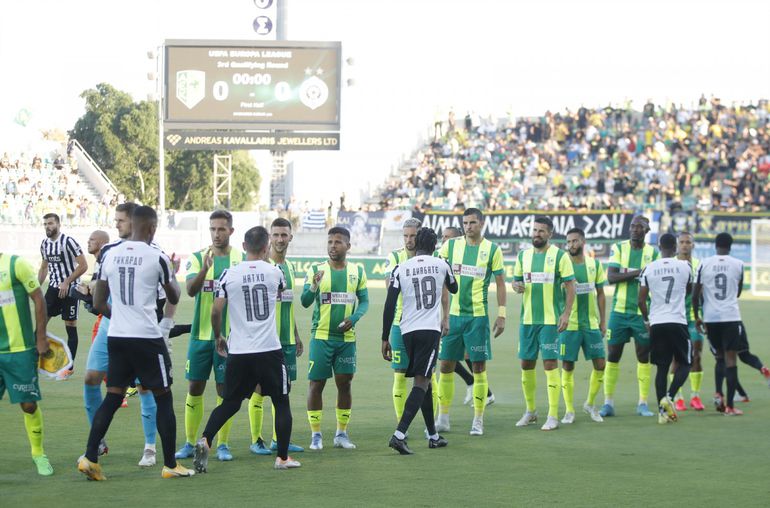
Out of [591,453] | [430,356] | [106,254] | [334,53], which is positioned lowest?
[591,453]

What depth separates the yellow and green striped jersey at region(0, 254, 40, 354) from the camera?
29.0 feet

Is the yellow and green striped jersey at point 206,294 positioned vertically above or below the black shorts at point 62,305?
above

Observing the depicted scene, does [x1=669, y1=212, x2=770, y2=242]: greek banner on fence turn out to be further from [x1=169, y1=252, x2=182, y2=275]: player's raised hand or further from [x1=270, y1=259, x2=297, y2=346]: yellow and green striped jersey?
[x1=270, y1=259, x2=297, y2=346]: yellow and green striped jersey

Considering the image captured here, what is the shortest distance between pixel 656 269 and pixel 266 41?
99.5 feet

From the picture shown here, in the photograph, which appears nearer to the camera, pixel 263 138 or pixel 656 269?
pixel 656 269

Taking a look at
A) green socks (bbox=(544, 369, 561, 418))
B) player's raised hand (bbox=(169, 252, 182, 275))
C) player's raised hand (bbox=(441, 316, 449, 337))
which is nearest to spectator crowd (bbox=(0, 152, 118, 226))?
player's raised hand (bbox=(169, 252, 182, 275))

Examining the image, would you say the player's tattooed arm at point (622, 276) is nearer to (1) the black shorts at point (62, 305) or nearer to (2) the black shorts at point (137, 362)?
(2) the black shorts at point (137, 362)

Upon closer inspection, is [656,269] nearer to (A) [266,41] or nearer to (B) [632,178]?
(A) [266,41]

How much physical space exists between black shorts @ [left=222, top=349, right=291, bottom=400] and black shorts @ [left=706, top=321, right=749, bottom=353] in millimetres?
6478

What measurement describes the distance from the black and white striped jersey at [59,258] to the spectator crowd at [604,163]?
28.1 metres

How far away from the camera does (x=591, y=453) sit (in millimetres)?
10227

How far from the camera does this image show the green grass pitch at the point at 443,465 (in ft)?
26.8

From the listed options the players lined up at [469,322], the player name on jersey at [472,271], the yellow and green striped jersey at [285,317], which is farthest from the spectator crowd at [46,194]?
the yellow and green striped jersey at [285,317]

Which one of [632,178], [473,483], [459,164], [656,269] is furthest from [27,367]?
[459,164]
